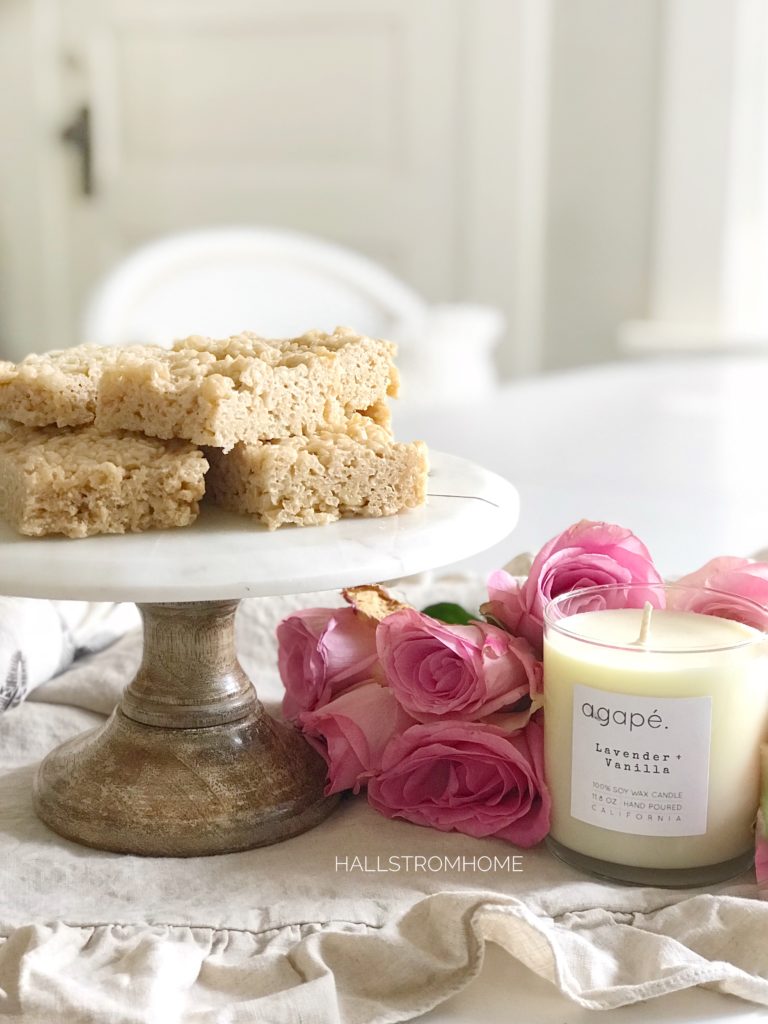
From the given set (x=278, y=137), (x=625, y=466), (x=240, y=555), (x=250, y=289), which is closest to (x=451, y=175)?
(x=278, y=137)

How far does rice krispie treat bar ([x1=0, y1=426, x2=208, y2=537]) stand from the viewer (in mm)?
655

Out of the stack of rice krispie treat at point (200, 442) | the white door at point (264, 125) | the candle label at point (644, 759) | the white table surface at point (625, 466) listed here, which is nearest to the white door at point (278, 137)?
the white door at point (264, 125)

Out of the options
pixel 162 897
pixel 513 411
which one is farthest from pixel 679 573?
pixel 513 411

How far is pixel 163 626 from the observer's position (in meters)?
0.75

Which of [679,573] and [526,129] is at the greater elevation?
[526,129]

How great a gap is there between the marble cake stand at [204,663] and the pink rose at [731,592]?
11 cm

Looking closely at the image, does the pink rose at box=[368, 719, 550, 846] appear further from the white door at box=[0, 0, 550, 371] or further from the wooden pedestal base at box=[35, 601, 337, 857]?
the white door at box=[0, 0, 550, 371]

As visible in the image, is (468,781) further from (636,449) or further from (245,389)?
(636,449)

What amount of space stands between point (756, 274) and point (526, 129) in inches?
28.0

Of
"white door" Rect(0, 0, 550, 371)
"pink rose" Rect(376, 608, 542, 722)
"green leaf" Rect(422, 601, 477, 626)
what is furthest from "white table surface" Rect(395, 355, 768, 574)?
"white door" Rect(0, 0, 550, 371)

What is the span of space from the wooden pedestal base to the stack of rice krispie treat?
9cm

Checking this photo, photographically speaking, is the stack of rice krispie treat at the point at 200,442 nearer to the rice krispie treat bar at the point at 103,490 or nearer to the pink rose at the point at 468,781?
the rice krispie treat bar at the point at 103,490

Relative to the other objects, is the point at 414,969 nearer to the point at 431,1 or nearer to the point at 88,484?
the point at 88,484

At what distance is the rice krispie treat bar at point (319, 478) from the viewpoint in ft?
2.21
